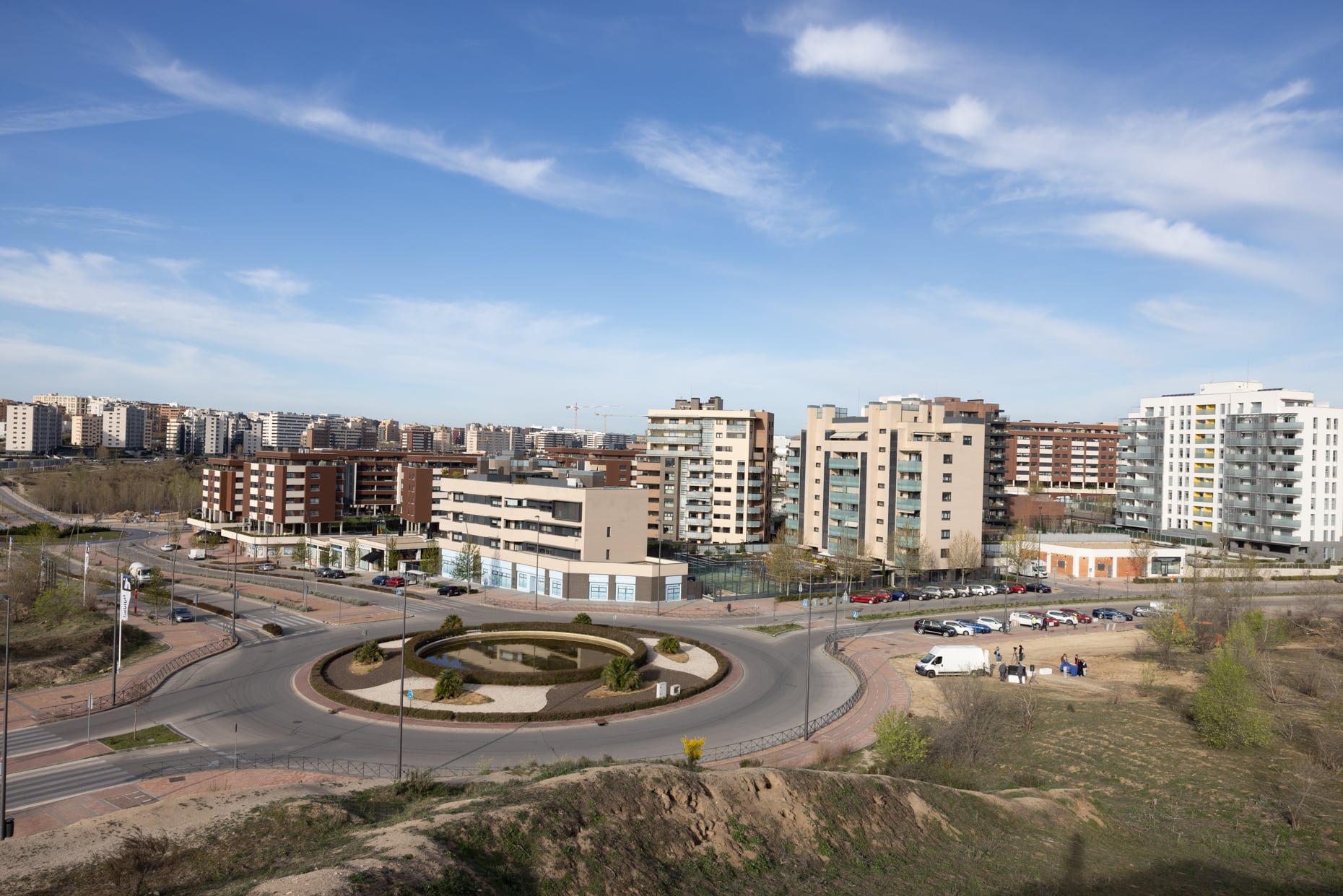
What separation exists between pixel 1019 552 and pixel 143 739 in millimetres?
72837

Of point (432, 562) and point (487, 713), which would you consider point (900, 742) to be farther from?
point (432, 562)

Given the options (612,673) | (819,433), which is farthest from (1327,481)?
(612,673)

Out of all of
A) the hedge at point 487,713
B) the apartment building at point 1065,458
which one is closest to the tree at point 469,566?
the hedge at point 487,713

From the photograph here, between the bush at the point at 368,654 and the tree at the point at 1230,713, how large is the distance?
136 feet

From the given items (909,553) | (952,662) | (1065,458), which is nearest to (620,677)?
(952,662)

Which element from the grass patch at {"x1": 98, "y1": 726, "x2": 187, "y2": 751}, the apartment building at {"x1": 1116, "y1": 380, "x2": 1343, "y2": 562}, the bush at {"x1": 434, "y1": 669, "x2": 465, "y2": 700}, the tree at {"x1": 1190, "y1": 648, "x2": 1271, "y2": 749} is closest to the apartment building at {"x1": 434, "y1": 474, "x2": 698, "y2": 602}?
the bush at {"x1": 434, "y1": 669, "x2": 465, "y2": 700}

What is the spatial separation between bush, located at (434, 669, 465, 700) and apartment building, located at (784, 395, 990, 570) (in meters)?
50.2

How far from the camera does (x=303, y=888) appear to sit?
14.5m

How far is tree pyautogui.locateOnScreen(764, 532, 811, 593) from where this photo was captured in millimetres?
70438

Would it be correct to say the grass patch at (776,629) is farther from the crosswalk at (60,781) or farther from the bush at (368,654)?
the crosswalk at (60,781)

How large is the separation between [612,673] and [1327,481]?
308 feet

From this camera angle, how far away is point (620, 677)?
41.0m

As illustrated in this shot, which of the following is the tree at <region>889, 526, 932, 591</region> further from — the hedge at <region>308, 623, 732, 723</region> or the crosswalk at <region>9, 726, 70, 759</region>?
the crosswalk at <region>9, 726, 70, 759</region>

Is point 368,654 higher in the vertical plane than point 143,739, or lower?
higher
